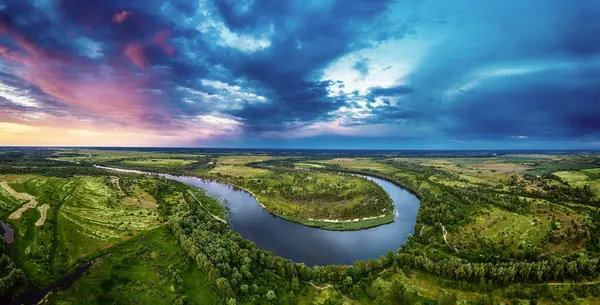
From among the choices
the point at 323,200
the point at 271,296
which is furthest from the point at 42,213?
the point at 323,200

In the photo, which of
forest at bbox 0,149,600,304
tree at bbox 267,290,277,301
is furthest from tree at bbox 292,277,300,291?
tree at bbox 267,290,277,301

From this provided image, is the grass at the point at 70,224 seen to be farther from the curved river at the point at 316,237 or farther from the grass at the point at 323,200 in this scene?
the grass at the point at 323,200

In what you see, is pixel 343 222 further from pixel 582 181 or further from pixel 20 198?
pixel 582 181

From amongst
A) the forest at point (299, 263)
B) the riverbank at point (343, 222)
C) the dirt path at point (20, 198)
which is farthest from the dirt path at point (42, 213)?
the riverbank at point (343, 222)

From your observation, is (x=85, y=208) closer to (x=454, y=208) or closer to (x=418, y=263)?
(x=418, y=263)

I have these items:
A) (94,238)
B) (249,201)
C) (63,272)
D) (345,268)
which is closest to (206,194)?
(249,201)

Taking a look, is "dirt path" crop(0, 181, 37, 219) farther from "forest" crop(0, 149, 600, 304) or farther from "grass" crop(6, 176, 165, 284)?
"grass" crop(6, 176, 165, 284)
